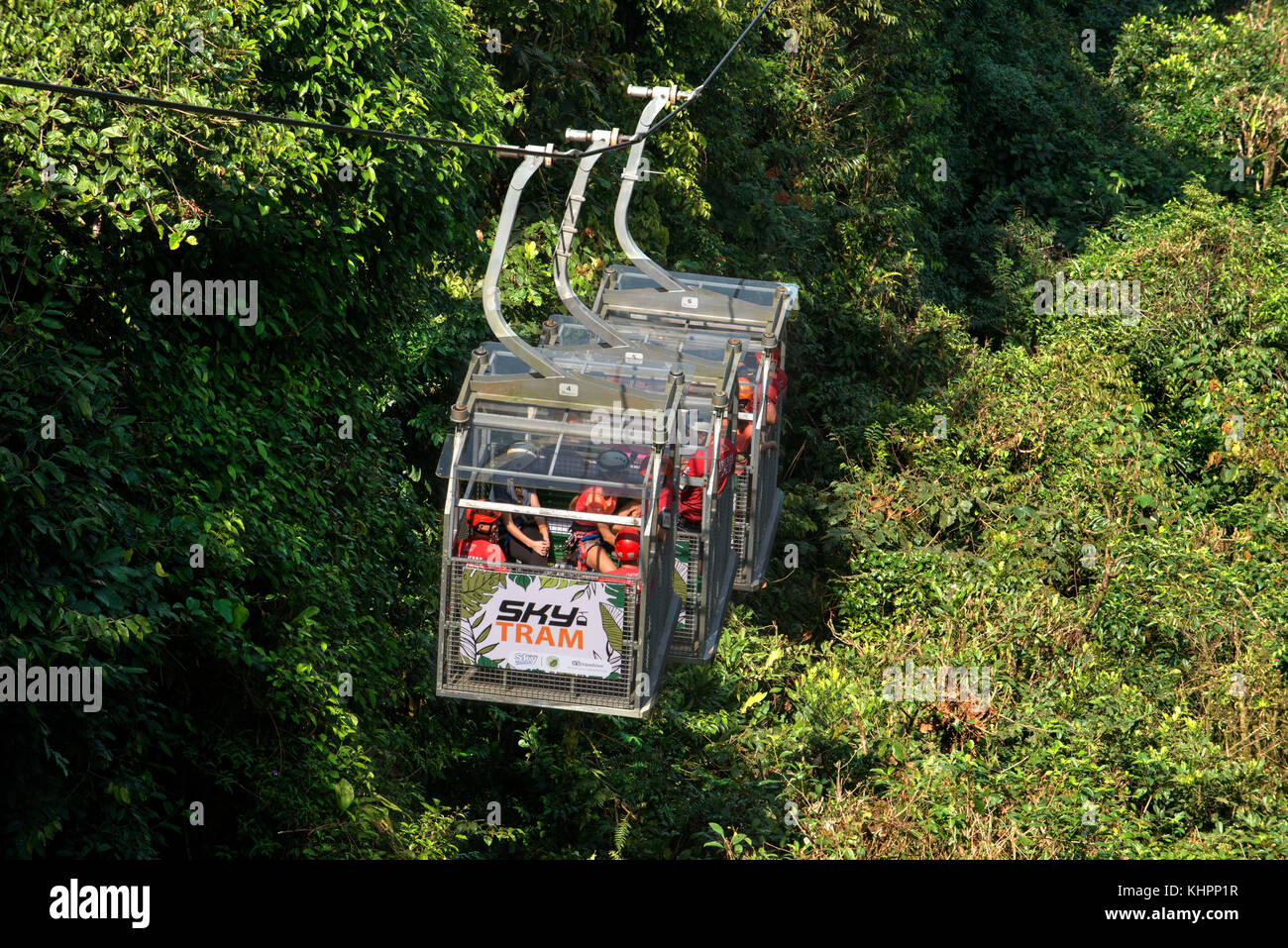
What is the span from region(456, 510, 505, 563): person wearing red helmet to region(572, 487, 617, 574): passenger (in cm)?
45

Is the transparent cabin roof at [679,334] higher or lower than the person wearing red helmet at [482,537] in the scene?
higher

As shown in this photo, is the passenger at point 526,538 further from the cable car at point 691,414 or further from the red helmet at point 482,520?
the cable car at point 691,414

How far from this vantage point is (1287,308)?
63.9ft

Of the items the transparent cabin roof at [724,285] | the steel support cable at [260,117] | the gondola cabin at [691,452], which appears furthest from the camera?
the transparent cabin roof at [724,285]

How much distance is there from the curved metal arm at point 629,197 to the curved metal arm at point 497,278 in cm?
157

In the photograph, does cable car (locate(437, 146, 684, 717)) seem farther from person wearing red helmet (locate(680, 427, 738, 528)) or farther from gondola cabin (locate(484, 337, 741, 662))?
person wearing red helmet (locate(680, 427, 738, 528))

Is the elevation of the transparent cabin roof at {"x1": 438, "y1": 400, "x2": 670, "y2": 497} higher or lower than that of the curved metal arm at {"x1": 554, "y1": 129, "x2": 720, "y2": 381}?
lower

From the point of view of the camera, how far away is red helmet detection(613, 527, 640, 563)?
8.24 m

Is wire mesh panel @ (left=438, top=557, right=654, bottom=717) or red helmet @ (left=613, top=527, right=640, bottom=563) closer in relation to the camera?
wire mesh panel @ (left=438, top=557, right=654, bottom=717)

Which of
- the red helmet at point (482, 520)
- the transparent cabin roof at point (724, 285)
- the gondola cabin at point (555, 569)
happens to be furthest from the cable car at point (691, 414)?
the transparent cabin roof at point (724, 285)

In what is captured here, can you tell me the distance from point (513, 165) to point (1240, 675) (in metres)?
8.57

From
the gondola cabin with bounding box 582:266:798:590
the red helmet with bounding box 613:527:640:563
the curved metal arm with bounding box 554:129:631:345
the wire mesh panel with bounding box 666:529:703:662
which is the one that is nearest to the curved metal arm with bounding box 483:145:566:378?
the curved metal arm with bounding box 554:129:631:345

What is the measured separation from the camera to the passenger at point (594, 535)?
827cm

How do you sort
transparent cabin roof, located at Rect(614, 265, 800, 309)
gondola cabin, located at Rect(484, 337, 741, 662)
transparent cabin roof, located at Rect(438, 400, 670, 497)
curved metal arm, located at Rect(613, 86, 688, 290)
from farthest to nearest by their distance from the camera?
transparent cabin roof, located at Rect(614, 265, 800, 309) → curved metal arm, located at Rect(613, 86, 688, 290) → gondola cabin, located at Rect(484, 337, 741, 662) → transparent cabin roof, located at Rect(438, 400, 670, 497)
